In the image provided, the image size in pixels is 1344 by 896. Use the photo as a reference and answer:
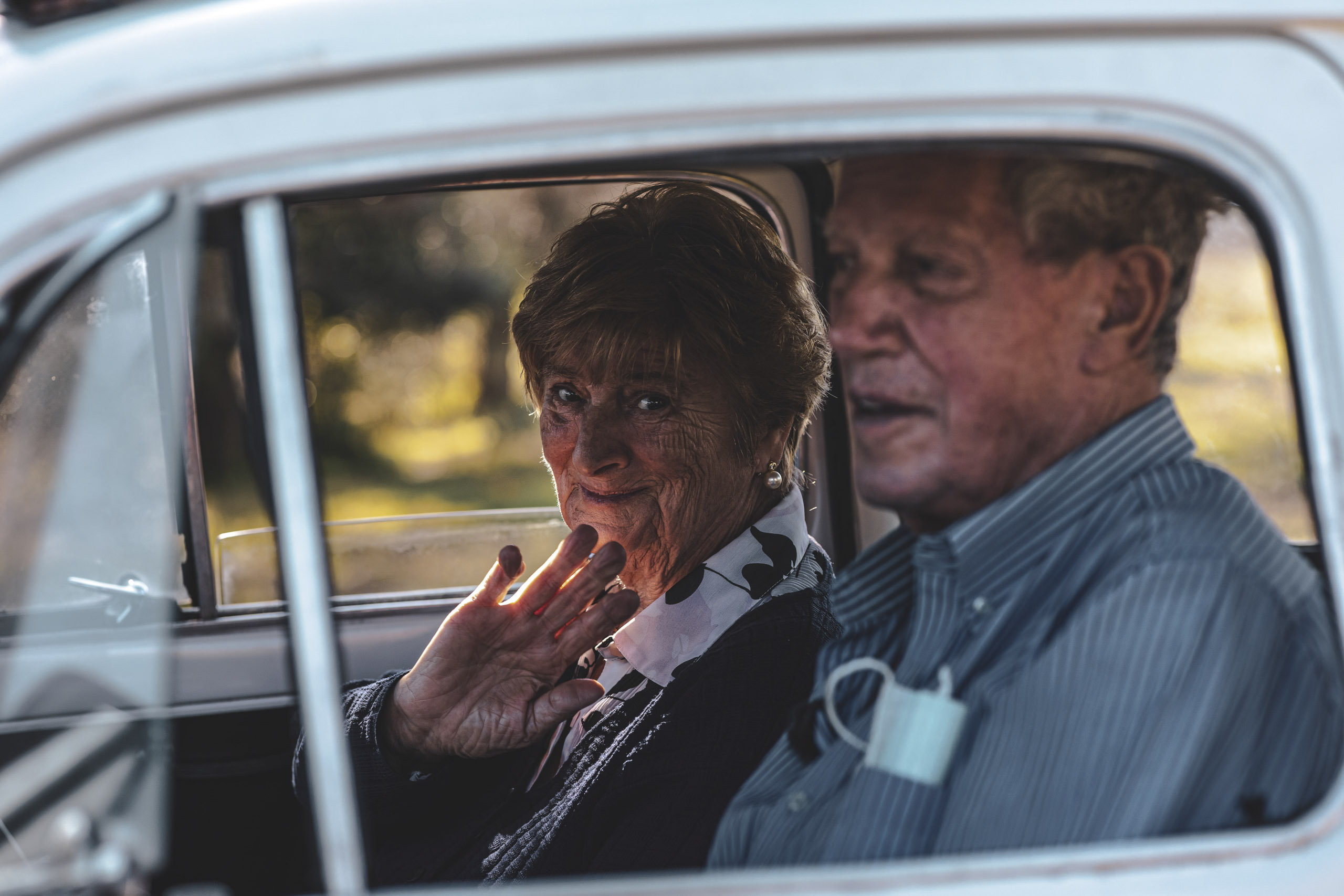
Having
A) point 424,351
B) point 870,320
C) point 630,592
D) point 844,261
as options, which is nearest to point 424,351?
point 424,351

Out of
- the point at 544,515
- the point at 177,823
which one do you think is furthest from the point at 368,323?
the point at 177,823

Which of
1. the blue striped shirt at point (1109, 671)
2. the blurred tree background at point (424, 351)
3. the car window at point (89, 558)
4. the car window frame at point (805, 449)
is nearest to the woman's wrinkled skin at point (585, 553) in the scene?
the car window frame at point (805, 449)

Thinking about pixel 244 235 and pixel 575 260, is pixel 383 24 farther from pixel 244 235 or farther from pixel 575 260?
pixel 575 260

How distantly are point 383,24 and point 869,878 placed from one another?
0.94 metres

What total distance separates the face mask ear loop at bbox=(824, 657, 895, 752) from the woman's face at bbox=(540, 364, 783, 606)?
0.85 m

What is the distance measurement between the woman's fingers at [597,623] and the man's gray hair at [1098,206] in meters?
1.03

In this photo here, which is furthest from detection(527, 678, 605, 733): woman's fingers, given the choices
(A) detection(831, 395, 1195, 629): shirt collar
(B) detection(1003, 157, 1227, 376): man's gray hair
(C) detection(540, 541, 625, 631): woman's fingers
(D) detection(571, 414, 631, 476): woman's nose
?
(B) detection(1003, 157, 1227, 376): man's gray hair

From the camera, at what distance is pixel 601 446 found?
7.75ft

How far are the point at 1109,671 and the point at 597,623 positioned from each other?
112 centimetres

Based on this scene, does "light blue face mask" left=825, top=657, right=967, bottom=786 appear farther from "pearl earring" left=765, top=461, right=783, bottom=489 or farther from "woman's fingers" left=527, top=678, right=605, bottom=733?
"pearl earring" left=765, top=461, right=783, bottom=489

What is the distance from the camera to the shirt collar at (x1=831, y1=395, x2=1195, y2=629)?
1.32 metres

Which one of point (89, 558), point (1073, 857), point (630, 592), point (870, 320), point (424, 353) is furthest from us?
point (424, 353)

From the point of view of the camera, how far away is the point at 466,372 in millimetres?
17000

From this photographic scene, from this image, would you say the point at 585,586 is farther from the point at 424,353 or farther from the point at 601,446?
the point at 424,353
